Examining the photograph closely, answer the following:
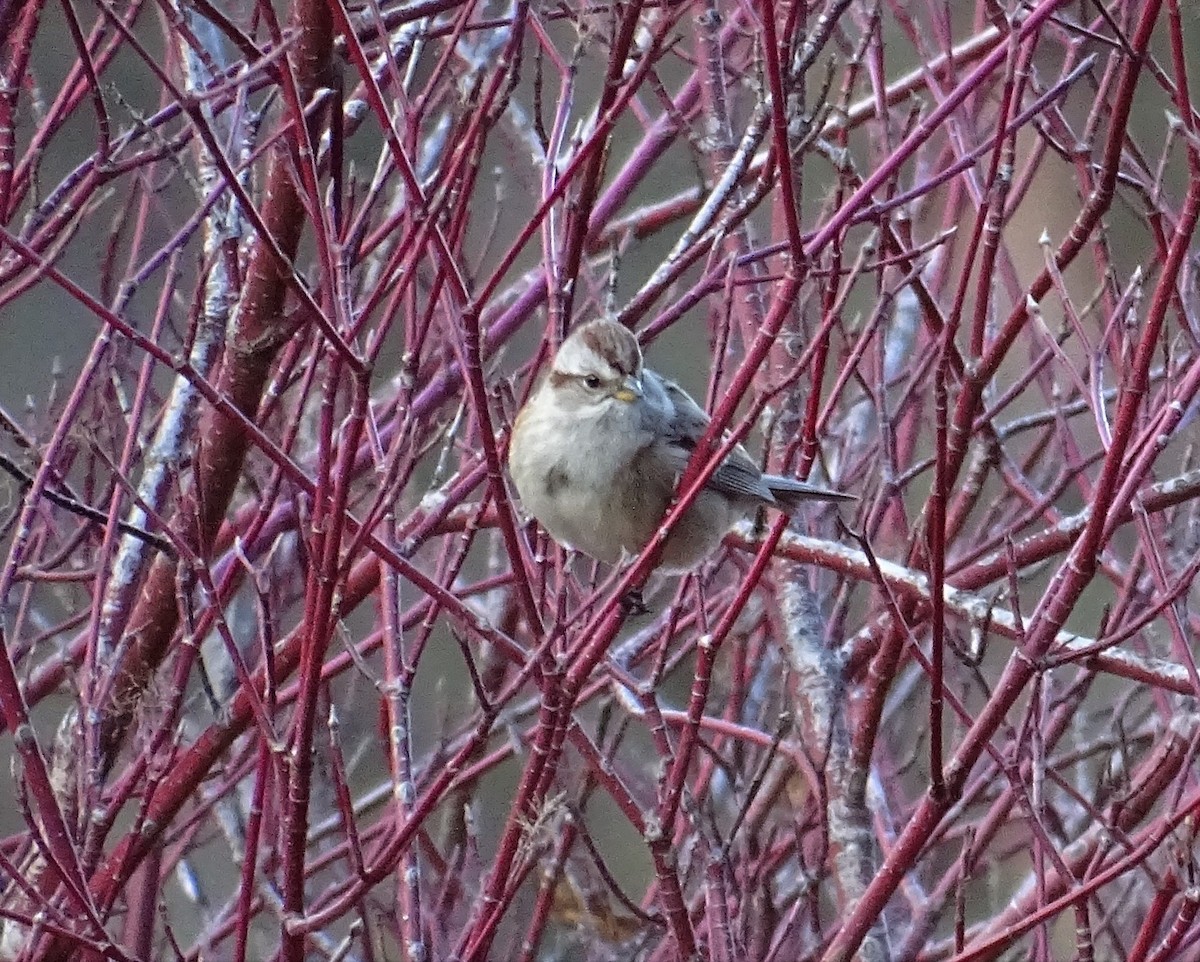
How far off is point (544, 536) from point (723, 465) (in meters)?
0.43

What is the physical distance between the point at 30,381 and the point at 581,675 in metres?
6.05

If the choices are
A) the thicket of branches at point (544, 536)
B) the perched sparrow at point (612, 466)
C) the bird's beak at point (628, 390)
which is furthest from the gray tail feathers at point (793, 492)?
the bird's beak at point (628, 390)

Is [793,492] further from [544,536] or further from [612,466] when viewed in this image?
[544,536]

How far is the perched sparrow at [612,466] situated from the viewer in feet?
8.96

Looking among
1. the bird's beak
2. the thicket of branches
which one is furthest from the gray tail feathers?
the bird's beak

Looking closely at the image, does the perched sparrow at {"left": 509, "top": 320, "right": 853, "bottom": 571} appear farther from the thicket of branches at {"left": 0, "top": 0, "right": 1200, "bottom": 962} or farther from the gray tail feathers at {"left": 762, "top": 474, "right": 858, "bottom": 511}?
the thicket of branches at {"left": 0, "top": 0, "right": 1200, "bottom": 962}

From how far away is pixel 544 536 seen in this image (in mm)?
2568

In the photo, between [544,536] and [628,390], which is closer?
[544,536]

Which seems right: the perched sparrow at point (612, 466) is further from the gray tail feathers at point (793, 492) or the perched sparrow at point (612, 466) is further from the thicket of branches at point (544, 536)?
the thicket of branches at point (544, 536)

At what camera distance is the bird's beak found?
2.74 meters

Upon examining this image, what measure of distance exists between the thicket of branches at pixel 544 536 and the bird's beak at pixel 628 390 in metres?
0.22

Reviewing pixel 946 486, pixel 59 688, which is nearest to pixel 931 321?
pixel 946 486

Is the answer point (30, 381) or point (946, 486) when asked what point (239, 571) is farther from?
point (30, 381)

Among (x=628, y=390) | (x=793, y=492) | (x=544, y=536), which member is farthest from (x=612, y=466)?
(x=793, y=492)
